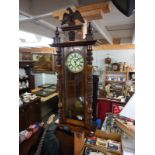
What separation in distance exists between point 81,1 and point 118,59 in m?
3.55

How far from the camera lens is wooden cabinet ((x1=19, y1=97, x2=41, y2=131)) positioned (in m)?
3.15

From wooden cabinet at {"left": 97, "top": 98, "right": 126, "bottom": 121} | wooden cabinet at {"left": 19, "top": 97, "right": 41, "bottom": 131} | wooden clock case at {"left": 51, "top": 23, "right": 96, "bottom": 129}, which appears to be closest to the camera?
wooden clock case at {"left": 51, "top": 23, "right": 96, "bottom": 129}

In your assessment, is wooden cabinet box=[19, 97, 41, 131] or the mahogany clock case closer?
the mahogany clock case

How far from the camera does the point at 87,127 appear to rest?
150cm

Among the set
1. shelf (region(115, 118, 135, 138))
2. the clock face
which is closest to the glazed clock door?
the clock face

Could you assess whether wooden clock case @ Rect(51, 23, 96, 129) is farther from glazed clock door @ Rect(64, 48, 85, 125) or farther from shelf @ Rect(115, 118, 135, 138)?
shelf @ Rect(115, 118, 135, 138)

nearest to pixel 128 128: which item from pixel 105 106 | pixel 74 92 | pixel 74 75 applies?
pixel 74 92

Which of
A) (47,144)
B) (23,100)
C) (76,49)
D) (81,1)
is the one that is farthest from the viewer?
(23,100)

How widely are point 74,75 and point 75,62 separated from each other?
14 cm

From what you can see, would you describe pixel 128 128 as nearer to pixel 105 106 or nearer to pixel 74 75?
pixel 74 75

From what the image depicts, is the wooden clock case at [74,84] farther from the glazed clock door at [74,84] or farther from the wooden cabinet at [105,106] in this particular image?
the wooden cabinet at [105,106]

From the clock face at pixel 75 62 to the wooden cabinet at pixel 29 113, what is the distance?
2085 mm
